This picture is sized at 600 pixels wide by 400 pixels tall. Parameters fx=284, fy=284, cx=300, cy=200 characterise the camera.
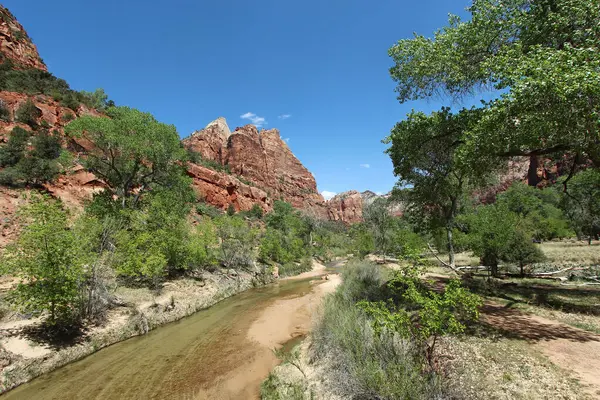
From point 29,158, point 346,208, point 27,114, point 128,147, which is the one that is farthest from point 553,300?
point 346,208

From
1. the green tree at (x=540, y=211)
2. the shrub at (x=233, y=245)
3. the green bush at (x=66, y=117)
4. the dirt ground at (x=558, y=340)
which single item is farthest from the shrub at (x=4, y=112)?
the green tree at (x=540, y=211)

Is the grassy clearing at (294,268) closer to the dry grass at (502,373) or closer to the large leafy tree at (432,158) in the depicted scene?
the large leafy tree at (432,158)

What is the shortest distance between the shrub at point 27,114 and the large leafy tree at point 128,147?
64.2 ft

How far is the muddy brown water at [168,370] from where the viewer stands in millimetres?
8383

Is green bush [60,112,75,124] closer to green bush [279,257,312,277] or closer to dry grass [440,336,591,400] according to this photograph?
green bush [279,257,312,277]

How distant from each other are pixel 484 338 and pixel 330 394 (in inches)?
165

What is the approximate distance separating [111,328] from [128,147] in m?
14.2

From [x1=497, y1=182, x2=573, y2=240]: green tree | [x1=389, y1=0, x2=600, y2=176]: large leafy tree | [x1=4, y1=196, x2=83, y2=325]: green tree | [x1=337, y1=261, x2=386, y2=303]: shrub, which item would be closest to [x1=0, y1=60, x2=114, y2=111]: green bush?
[x1=4, y1=196, x2=83, y2=325]: green tree

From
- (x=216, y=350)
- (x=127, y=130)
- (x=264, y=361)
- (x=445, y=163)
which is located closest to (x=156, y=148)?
(x=127, y=130)

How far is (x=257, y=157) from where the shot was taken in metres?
116

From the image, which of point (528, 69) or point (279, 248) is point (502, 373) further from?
point (279, 248)

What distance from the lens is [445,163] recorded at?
14.9 m

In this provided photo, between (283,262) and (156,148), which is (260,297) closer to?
(156,148)

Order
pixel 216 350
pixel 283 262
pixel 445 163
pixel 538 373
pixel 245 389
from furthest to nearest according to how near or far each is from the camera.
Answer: pixel 283 262
pixel 445 163
pixel 216 350
pixel 245 389
pixel 538 373
